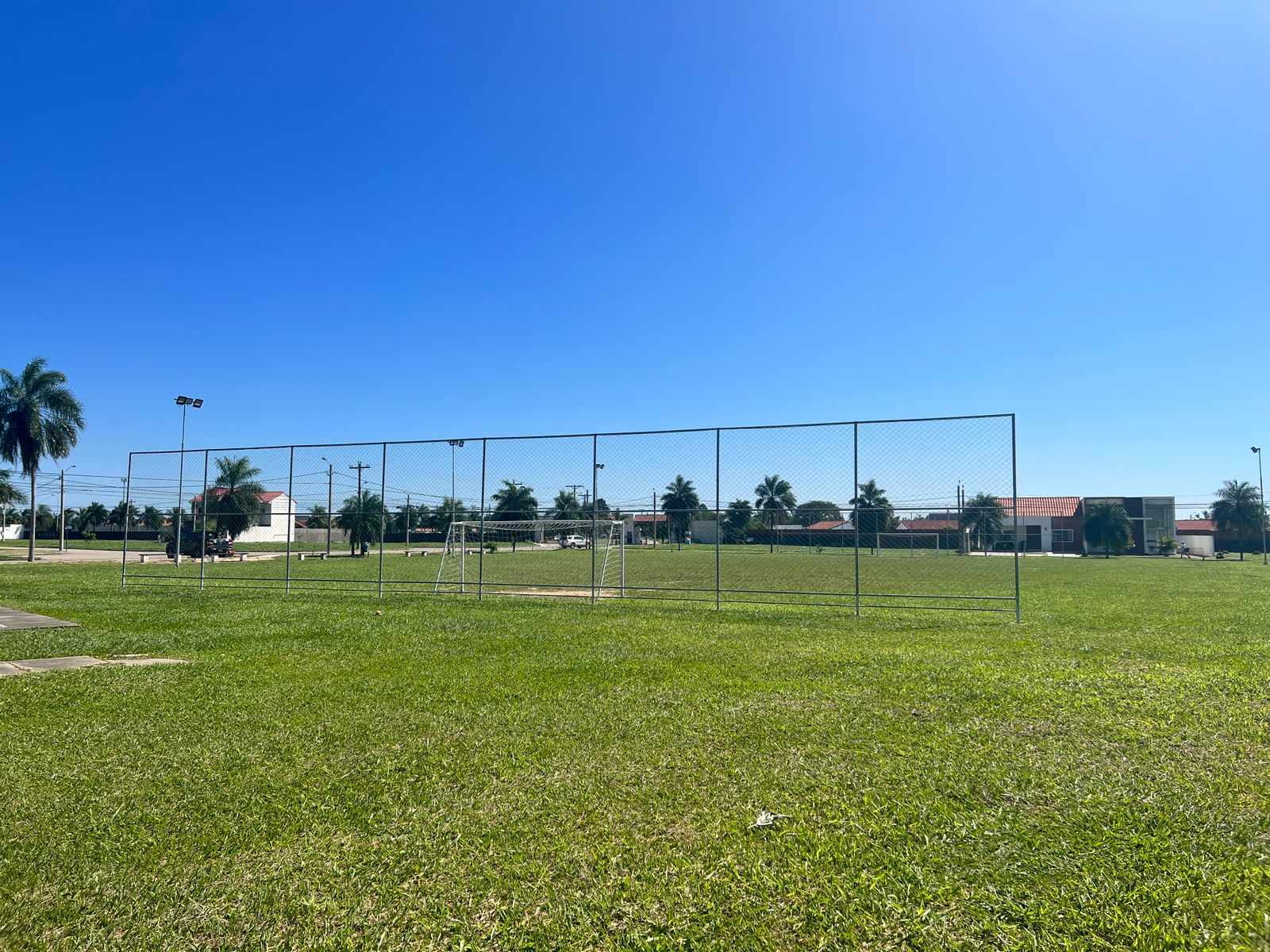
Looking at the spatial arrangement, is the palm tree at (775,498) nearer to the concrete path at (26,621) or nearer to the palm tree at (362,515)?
the palm tree at (362,515)

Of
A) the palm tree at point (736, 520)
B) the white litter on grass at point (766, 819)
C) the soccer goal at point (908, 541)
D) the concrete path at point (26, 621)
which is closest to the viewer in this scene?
the white litter on grass at point (766, 819)

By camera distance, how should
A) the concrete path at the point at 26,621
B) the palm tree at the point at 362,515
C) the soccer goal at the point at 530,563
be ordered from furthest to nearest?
1. the palm tree at the point at 362,515
2. the soccer goal at the point at 530,563
3. the concrete path at the point at 26,621

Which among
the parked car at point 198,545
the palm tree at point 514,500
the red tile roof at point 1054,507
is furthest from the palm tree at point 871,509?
the red tile roof at point 1054,507

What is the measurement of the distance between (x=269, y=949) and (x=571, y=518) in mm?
14790

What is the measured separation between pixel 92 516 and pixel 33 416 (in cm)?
5130

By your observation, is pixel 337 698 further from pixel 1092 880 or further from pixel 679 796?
pixel 1092 880

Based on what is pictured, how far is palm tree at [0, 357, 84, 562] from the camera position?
3578cm

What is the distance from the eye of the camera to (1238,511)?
63406mm

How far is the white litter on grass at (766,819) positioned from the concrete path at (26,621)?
10.3m

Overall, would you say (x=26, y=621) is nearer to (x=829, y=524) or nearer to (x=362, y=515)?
(x=362, y=515)

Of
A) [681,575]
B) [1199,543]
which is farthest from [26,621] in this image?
[1199,543]

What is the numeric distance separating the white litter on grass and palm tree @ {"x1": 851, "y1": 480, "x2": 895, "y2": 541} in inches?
327

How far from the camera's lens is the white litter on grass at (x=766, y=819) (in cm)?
318

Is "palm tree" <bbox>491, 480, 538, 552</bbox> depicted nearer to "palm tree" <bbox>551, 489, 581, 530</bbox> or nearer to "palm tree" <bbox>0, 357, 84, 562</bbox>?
"palm tree" <bbox>551, 489, 581, 530</bbox>
